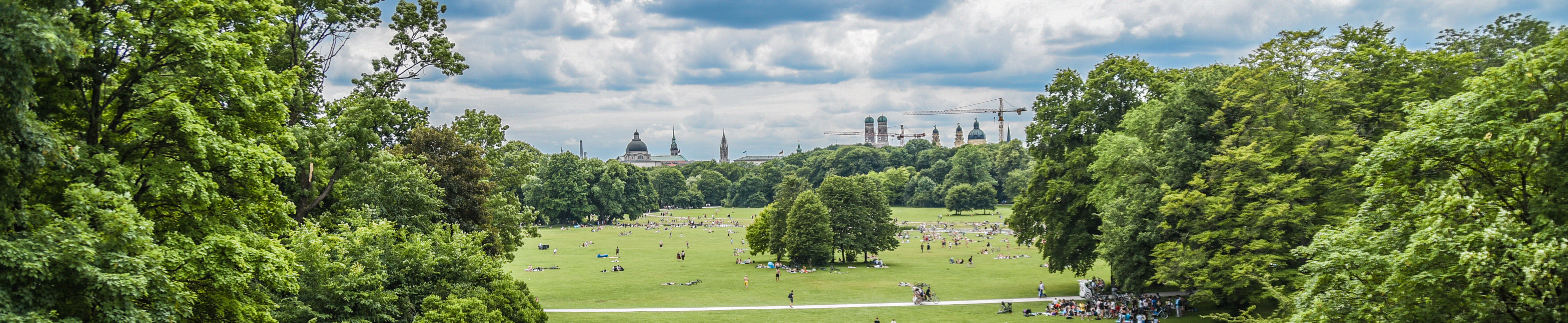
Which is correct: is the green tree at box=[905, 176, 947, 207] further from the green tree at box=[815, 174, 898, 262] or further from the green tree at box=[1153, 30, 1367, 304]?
the green tree at box=[1153, 30, 1367, 304]

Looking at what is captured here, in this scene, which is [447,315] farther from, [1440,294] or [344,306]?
[1440,294]

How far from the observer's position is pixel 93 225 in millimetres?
10055

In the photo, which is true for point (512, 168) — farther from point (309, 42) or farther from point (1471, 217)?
point (1471, 217)

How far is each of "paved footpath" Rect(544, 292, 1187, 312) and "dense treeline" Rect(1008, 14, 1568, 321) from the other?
132 centimetres

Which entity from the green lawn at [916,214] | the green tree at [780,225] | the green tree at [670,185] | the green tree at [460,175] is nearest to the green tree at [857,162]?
the green lawn at [916,214]

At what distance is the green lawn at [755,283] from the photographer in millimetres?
30516

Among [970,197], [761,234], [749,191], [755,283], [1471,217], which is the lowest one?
[755,283]

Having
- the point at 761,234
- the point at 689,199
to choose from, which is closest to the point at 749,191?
the point at 689,199

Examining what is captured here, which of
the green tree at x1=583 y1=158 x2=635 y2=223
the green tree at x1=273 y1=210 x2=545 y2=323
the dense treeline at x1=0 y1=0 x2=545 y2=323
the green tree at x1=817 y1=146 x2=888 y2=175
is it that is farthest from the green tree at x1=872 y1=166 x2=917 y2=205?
the dense treeline at x1=0 y1=0 x2=545 y2=323

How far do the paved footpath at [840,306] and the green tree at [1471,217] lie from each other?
18442 mm

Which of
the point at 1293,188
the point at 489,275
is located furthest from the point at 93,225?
the point at 1293,188

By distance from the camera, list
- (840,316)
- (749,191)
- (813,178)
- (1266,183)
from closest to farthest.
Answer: (1266,183) → (840,316) → (749,191) → (813,178)

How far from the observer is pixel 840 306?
32.4 m

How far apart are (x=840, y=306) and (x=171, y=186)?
2386cm
